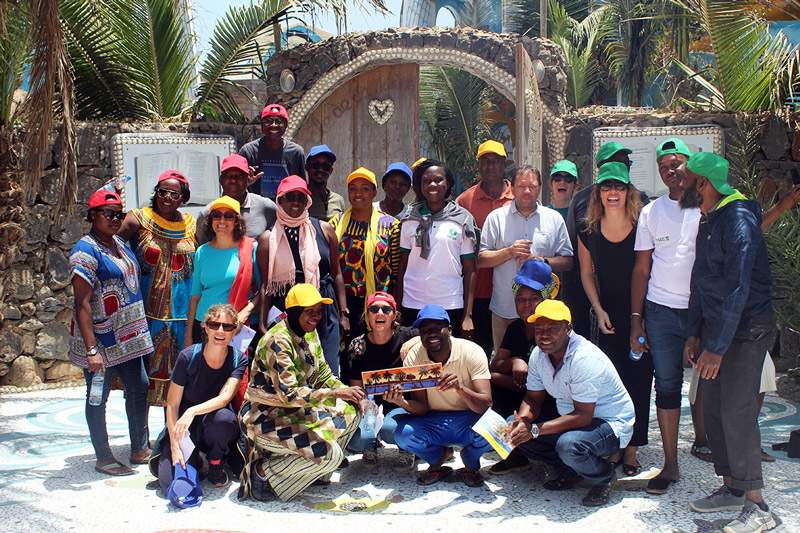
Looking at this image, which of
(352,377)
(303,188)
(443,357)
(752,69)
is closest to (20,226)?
(303,188)

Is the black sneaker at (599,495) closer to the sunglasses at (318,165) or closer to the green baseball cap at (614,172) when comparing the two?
the green baseball cap at (614,172)

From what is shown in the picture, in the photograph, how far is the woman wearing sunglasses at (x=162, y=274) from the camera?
431cm

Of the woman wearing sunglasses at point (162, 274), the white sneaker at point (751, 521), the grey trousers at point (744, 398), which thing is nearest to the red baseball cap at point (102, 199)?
the woman wearing sunglasses at point (162, 274)

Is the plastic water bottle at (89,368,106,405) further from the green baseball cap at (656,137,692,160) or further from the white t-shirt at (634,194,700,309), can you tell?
the green baseball cap at (656,137,692,160)

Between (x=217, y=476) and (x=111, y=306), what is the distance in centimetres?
114

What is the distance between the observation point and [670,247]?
12.6ft

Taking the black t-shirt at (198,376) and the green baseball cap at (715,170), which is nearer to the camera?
the green baseball cap at (715,170)

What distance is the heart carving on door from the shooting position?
720cm

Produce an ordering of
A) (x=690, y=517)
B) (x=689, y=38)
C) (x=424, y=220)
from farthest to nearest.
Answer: (x=689, y=38) → (x=424, y=220) → (x=690, y=517)

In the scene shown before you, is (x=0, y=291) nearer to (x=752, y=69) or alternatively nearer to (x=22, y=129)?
(x=22, y=129)

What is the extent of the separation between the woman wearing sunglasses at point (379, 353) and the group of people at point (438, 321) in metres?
0.01

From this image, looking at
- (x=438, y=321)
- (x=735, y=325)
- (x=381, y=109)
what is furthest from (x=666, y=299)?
(x=381, y=109)

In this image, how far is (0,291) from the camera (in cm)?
614

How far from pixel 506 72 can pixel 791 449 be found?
158 inches
